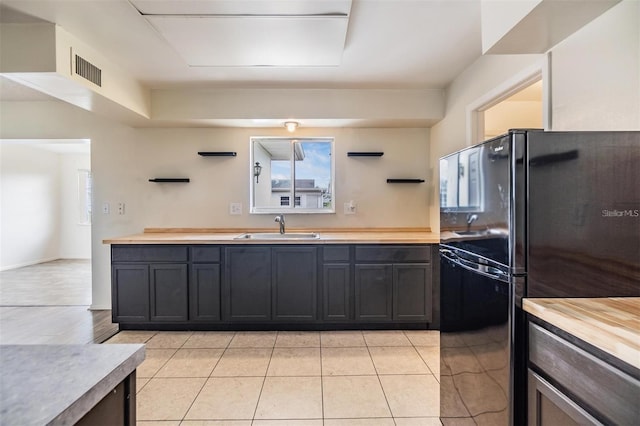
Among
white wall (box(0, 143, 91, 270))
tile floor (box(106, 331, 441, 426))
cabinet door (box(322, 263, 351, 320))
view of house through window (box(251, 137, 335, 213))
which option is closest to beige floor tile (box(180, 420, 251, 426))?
tile floor (box(106, 331, 441, 426))

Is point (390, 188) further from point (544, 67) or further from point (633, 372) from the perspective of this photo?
point (633, 372)

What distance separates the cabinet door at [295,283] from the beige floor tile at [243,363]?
17.4 inches

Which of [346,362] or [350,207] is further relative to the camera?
[350,207]

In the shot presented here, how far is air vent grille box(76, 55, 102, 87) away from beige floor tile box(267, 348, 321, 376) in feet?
8.15

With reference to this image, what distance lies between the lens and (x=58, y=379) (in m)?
0.64

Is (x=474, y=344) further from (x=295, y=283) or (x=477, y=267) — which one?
(x=295, y=283)

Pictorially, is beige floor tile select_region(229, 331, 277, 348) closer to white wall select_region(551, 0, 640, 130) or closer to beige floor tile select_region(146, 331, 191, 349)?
beige floor tile select_region(146, 331, 191, 349)

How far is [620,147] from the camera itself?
1.10 meters

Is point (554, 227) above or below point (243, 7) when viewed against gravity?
below

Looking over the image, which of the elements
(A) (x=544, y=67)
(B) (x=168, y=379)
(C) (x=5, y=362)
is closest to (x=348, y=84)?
(A) (x=544, y=67)

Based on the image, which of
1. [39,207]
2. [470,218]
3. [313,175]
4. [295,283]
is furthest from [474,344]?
[39,207]

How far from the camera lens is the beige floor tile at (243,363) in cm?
234

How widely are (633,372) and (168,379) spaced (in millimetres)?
2442

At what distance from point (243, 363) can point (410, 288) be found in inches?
62.3
